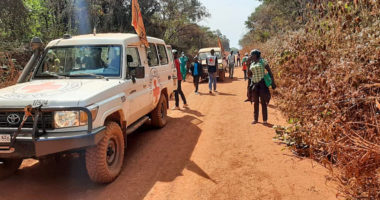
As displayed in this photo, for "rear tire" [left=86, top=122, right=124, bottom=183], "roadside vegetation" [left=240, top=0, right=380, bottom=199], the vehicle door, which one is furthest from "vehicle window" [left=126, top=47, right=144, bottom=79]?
"roadside vegetation" [left=240, top=0, right=380, bottom=199]

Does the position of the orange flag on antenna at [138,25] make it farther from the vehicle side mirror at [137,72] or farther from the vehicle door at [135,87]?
the vehicle side mirror at [137,72]

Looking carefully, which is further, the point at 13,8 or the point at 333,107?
the point at 13,8

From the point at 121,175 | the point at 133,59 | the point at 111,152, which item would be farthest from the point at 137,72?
the point at 121,175

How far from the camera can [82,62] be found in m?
4.69

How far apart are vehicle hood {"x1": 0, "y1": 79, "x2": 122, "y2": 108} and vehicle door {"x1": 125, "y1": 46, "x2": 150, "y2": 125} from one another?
14.4 inches

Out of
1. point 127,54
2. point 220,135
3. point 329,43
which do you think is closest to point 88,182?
point 127,54

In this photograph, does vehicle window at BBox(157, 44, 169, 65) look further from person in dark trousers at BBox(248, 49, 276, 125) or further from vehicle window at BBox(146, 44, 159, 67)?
person in dark trousers at BBox(248, 49, 276, 125)

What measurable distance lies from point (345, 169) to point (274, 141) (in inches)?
79.5

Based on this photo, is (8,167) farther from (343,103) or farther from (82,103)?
(343,103)

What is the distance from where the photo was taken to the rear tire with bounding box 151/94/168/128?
6496mm

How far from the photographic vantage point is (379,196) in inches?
124

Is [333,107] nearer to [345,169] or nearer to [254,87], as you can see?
[345,169]

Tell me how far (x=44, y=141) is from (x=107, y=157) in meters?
0.97

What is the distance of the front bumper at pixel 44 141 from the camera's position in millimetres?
3262
